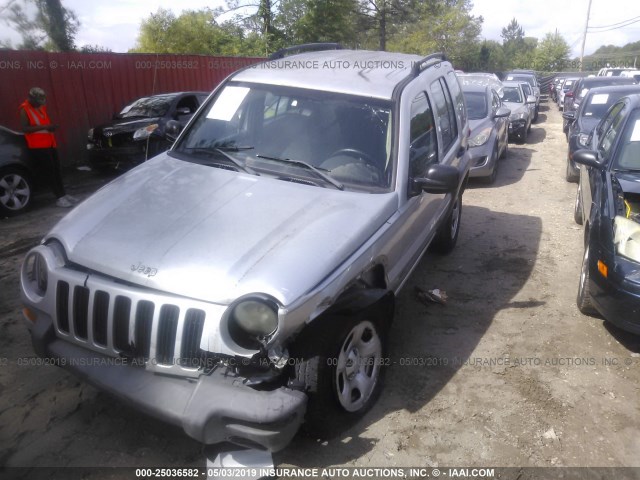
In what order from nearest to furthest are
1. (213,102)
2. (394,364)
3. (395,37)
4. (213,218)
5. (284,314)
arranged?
1. (284,314)
2. (213,218)
3. (394,364)
4. (213,102)
5. (395,37)

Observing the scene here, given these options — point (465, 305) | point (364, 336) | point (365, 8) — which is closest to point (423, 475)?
point (364, 336)

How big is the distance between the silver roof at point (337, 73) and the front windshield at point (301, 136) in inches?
3.4

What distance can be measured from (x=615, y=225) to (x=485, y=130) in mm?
5590

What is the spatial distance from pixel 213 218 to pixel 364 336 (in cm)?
112

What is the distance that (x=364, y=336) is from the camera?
10.2 feet

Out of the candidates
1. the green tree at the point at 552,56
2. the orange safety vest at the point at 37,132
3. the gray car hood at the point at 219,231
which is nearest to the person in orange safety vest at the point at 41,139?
the orange safety vest at the point at 37,132

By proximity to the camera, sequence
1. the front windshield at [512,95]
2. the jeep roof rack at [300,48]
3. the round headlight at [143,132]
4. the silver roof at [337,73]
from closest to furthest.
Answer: the silver roof at [337,73]
the jeep roof rack at [300,48]
the round headlight at [143,132]
the front windshield at [512,95]

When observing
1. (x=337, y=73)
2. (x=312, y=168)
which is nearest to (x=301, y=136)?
(x=312, y=168)

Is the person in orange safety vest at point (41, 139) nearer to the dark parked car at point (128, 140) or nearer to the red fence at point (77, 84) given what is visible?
the dark parked car at point (128, 140)

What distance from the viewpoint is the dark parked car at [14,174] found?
7.23 m

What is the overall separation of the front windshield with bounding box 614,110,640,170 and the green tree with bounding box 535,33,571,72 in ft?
229

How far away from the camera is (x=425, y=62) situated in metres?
4.74

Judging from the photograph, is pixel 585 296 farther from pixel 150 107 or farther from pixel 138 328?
pixel 150 107

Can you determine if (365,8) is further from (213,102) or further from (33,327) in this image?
(33,327)
